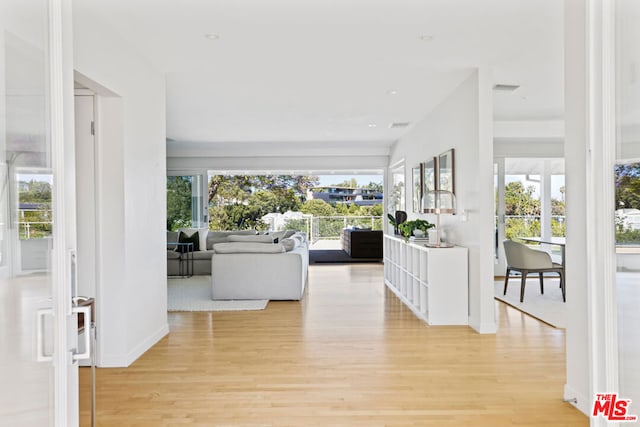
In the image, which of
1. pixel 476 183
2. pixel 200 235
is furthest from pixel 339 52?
Answer: pixel 200 235

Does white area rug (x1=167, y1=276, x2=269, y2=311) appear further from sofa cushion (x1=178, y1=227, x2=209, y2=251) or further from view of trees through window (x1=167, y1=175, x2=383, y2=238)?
view of trees through window (x1=167, y1=175, x2=383, y2=238)

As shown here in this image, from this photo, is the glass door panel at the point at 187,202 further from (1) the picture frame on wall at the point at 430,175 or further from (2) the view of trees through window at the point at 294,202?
(1) the picture frame on wall at the point at 430,175

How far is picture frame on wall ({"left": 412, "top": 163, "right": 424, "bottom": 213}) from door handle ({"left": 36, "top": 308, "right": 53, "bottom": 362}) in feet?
18.4

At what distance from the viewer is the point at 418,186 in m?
6.86

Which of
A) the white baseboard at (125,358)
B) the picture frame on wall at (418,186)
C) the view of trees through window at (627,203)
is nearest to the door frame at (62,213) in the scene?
the view of trees through window at (627,203)

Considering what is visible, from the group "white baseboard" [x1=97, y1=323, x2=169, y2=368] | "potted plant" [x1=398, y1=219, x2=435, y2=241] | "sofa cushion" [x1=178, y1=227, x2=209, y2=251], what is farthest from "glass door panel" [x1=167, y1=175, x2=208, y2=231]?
"white baseboard" [x1=97, y1=323, x2=169, y2=368]

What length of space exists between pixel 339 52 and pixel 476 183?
179 cm

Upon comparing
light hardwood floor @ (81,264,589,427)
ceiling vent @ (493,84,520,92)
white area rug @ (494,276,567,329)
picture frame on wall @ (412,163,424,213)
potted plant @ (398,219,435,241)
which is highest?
ceiling vent @ (493,84,520,92)

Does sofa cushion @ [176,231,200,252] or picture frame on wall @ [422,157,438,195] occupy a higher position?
picture frame on wall @ [422,157,438,195]

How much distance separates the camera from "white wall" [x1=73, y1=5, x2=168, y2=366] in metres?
3.16

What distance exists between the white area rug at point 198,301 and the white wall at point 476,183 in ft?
7.95

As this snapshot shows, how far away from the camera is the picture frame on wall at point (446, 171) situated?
196 inches

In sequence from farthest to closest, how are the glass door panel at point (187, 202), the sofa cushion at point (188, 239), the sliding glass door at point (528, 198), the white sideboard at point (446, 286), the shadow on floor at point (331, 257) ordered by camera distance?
the shadow on floor at point (331, 257) → the glass door panel at point (187, 202) → the sofa cushion at point (188, 239) → the sliding glass door at point (528, 198) → the white sideboard at point (446, 286)
